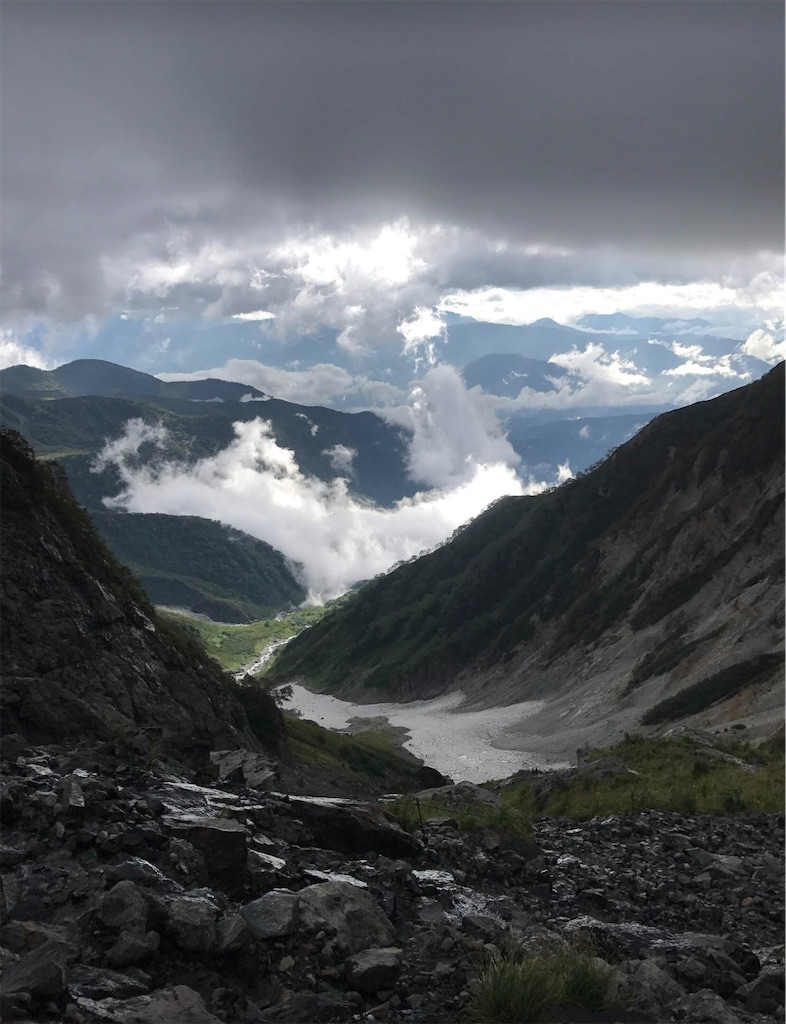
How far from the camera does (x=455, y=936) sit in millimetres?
9773

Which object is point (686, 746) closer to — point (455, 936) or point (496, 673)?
point (455, 936)

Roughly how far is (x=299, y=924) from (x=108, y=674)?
22.9 m

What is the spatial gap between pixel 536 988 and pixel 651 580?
131 metres

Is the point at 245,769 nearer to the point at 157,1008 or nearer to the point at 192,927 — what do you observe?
the point at 192,927

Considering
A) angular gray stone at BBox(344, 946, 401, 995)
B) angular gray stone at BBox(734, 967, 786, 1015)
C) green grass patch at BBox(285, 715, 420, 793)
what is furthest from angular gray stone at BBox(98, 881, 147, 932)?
green grass patch at BBox(285, 715, 420, 793)

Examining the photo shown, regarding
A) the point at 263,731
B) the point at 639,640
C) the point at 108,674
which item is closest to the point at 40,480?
the point at 108,674

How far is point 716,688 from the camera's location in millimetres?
70500

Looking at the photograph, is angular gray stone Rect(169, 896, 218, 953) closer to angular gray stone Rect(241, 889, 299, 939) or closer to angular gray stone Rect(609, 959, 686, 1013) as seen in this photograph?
angular gray stone Rect(241, 889, 299, 939)

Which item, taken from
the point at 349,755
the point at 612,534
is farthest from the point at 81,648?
the point at 612,534

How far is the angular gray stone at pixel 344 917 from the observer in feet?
30.2

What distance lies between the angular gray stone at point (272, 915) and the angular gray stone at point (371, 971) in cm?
89

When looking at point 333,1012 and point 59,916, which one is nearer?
point 333,1012

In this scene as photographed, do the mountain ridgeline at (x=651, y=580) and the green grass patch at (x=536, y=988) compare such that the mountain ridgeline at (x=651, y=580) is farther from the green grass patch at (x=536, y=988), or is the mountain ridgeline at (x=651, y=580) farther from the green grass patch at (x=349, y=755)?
the green grass patch at (x=536, y=988)

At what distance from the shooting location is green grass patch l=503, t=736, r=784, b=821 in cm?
2338
